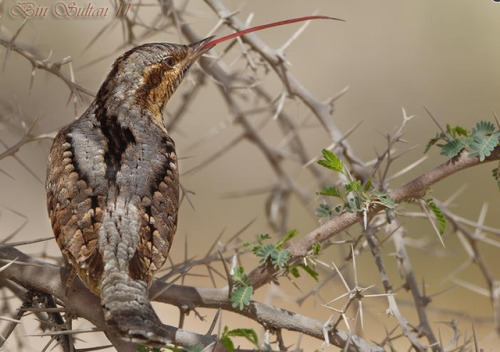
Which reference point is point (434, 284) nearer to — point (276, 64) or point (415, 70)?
point (415, 70)

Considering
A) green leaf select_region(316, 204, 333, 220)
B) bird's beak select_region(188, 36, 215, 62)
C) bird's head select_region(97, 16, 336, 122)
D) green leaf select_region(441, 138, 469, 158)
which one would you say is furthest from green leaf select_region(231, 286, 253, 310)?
bird's beak select_region(188, 36, 215, 62)

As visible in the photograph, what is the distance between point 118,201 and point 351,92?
7077mm

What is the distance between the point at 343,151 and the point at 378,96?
20.0ft

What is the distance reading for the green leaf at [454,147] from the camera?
2711 mm

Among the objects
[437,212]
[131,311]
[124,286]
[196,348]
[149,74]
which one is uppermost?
[149,74]

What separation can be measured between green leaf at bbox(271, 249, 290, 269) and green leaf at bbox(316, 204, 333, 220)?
0.62ft

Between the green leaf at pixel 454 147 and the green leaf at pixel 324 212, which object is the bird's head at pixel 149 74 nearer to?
the green leaf at pixel 324 212

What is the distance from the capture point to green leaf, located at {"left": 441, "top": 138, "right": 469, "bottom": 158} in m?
2.71

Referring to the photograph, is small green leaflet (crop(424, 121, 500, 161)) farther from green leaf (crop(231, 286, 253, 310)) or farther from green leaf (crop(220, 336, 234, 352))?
green leaf (crop(220, 336, 234, 352))

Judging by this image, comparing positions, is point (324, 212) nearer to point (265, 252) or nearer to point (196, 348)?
point (265, 252)

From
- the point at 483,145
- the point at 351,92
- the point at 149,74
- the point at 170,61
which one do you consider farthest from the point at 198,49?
the point at 351,92

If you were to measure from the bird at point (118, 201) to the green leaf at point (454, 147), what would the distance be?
1040 mm

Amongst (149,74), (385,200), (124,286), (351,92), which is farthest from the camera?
(351,92)

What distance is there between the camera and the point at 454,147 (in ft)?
8.96
